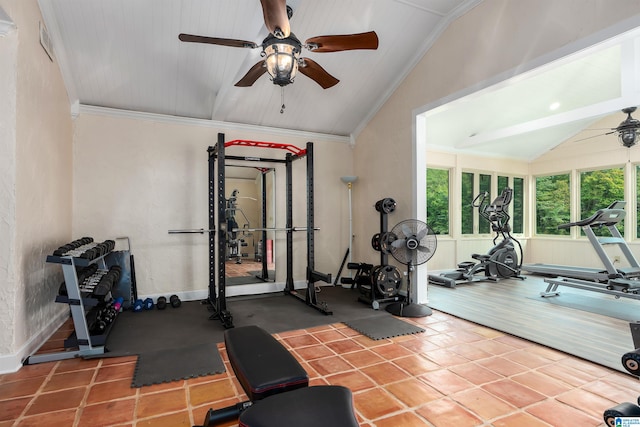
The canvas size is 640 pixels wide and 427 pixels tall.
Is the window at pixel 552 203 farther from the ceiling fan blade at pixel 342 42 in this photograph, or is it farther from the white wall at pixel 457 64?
the ceiling fan blade at pixel 342 42

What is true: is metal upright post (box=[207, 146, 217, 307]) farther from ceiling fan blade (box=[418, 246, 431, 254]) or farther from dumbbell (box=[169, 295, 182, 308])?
ceiling fan blade (box=[418, 246, 431, 254])

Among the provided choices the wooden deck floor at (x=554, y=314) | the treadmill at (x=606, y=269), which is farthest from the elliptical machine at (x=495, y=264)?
the treadmill at (x=606, y=269)

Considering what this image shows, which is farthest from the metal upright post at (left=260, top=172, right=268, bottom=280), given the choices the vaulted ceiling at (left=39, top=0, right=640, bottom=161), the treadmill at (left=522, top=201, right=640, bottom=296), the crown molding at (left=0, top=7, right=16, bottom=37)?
the treadmill at (left=522, top=201, right=640, bottom=296)

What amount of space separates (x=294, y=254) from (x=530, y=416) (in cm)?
405

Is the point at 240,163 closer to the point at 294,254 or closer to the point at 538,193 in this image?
the point at 294,254

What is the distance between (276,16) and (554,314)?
14.7ft

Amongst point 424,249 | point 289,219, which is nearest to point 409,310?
point 424,249

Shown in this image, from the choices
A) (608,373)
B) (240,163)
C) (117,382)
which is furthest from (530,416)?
(240,163)

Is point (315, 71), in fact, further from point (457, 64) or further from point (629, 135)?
point (629, 135)

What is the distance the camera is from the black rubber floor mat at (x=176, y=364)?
2.54 m

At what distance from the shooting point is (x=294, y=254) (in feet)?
18.6

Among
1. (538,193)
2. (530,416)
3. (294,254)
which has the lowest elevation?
(530,416)

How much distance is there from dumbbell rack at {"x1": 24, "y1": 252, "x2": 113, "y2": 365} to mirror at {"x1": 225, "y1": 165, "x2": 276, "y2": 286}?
2.44 metres

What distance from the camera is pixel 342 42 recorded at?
2756 mm
